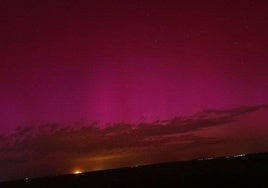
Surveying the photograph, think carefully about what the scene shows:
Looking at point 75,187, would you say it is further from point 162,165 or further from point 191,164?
point 162,165

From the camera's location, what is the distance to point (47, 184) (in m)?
44.6

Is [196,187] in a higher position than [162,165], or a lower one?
lower

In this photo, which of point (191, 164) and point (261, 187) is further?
point (191, 164)

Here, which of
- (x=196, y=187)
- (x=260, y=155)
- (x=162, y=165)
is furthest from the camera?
(x=162, y=165)

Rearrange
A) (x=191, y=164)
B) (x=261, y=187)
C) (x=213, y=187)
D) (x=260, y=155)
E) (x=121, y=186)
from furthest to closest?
(x=191, y=164)
(x=260, y=155)
(x=121, y=186)
(x=213, y=187)
(x=261, y=187)

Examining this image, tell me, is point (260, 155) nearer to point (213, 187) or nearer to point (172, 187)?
point (172, 187)

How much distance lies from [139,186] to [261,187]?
39.2 feet

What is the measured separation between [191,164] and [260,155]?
6530mm

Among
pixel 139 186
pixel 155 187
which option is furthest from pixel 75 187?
pixel 155 187

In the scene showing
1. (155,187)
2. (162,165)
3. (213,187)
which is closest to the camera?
(213,187)

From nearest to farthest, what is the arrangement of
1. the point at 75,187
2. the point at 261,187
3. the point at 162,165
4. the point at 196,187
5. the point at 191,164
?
the point at 261,187
the point at 196,187
the point at 75,187
the point at 191,164
the point at 162,165

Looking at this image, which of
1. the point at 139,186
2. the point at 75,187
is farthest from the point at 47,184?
the point at 139,186

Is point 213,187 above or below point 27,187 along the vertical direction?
below

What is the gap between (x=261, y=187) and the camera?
16.6m
